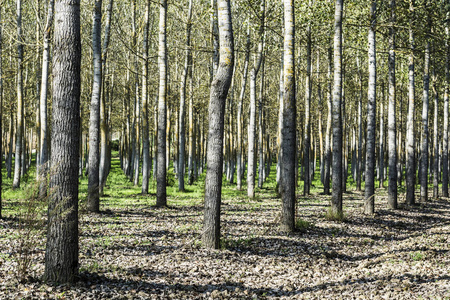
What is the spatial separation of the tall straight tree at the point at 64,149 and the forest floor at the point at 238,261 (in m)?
0.38

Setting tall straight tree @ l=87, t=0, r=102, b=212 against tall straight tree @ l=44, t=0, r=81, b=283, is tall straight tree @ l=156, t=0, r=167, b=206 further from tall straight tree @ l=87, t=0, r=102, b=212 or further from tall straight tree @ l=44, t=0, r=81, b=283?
tall straight tree @ l=44, t=0, r=81, b=283

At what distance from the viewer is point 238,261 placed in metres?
8.37

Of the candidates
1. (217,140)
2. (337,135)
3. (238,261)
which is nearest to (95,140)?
(217,140)

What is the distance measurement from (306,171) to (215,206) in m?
14.5

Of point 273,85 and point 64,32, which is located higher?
point 273,85

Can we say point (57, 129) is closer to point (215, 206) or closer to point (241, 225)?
point (215, 206)

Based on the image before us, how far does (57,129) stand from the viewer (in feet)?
19.6

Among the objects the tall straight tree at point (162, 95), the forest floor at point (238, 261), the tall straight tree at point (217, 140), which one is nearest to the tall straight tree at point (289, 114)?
the forest floor at point (238, 261)

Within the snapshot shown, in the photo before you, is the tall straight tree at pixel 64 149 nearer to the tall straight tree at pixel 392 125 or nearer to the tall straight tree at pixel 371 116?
the tall straight tree at pixel 371 116

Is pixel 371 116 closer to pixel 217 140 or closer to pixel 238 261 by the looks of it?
pixel 217 140

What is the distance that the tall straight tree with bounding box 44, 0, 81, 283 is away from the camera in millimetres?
5938

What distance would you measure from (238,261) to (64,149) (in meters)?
4.26

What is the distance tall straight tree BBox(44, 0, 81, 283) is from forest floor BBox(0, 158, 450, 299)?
384 millimetres

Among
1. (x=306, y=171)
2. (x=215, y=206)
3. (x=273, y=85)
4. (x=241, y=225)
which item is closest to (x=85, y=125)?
(x=273, y=85)
